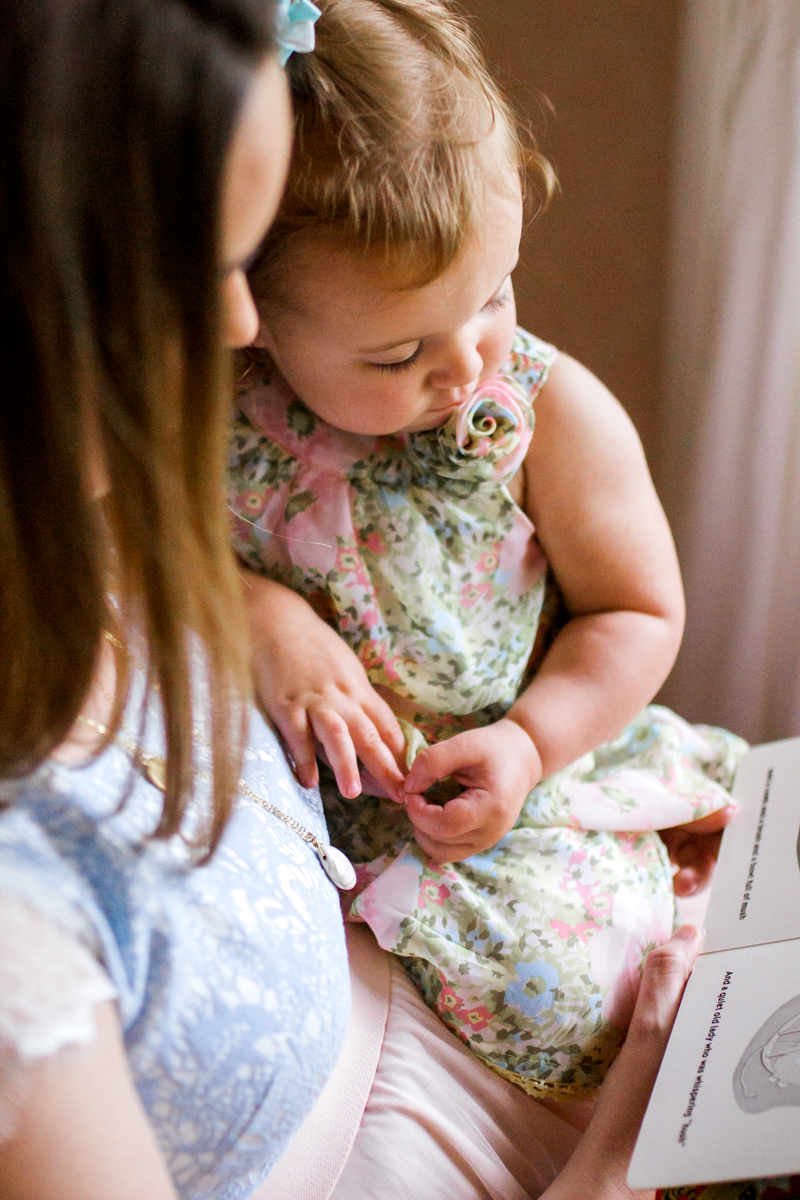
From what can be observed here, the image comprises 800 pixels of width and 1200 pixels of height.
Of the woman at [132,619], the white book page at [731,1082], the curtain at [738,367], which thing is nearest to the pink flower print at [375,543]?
the woman at [132,619]

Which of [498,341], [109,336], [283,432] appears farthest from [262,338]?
[109,336]

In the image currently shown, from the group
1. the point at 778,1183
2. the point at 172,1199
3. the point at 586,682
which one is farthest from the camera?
the point at 586,682

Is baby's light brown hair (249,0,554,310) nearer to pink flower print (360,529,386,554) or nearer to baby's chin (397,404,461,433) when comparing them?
baby's chin (397,404,461,433)

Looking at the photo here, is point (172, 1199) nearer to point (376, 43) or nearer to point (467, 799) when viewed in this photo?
point (467, 799)

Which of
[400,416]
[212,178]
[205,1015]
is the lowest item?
[205,1015]

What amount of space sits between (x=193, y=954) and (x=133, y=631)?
0.61 ft

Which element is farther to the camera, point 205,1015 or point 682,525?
point 682,525

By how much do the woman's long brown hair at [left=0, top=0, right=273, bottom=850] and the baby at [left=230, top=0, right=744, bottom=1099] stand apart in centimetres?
28

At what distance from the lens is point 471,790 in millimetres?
832

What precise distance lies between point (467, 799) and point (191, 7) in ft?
1.94

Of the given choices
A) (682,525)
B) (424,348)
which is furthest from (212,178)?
(682,525)

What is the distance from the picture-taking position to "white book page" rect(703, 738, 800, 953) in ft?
2.59

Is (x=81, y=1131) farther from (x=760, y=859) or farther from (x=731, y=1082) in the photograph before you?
(x=760, y=859)

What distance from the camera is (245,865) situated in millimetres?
617
